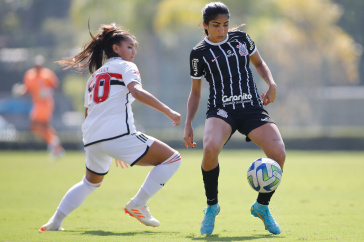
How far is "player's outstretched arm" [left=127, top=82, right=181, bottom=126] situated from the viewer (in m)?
5.47

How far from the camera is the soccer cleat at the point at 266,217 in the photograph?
5836mm

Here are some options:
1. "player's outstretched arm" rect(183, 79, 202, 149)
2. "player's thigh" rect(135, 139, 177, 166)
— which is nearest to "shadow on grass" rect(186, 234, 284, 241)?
"player's thigh" rect(135, 139, 177, 166)

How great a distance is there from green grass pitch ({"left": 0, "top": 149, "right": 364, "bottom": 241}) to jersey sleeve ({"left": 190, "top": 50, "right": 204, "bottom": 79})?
1585 millimetres

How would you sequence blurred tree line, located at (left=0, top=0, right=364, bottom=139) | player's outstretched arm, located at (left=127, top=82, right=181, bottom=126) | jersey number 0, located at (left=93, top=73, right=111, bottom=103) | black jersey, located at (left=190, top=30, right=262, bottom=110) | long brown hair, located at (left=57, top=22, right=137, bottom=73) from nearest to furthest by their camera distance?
player's outstretched arm, located at (left=127, top=82, right=181, bottom=126), jersey number 0, located at (left=93, top=73, right=111, bottom=103), black jersey, located at (left=190, top=30, right=262, bottom=110), long brown hair, located at (left=57, top=22, right=137, bottom=73), blurred tree line, located at (left=0, top=0, right=364, bottom=139)

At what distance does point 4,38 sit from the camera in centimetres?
4272

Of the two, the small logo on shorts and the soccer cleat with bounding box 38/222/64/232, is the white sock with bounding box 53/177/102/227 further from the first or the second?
the small logo on shorts

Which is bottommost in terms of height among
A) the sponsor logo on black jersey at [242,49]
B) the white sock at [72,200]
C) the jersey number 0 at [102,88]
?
the white sock at [72,200]

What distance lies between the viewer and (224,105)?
6.05 metres

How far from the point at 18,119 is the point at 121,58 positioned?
3165cm

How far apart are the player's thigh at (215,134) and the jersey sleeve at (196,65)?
0.51 meters

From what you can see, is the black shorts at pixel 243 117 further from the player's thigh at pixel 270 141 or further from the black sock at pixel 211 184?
the black sock at pixel 211 184

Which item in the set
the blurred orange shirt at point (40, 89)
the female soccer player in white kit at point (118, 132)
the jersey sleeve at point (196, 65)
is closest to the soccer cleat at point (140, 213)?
the female soccer player in white kit at point (118, 132)

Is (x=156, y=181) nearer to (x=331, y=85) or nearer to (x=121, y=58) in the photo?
(x=121, y=58)

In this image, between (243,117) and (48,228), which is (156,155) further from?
(48,228)
